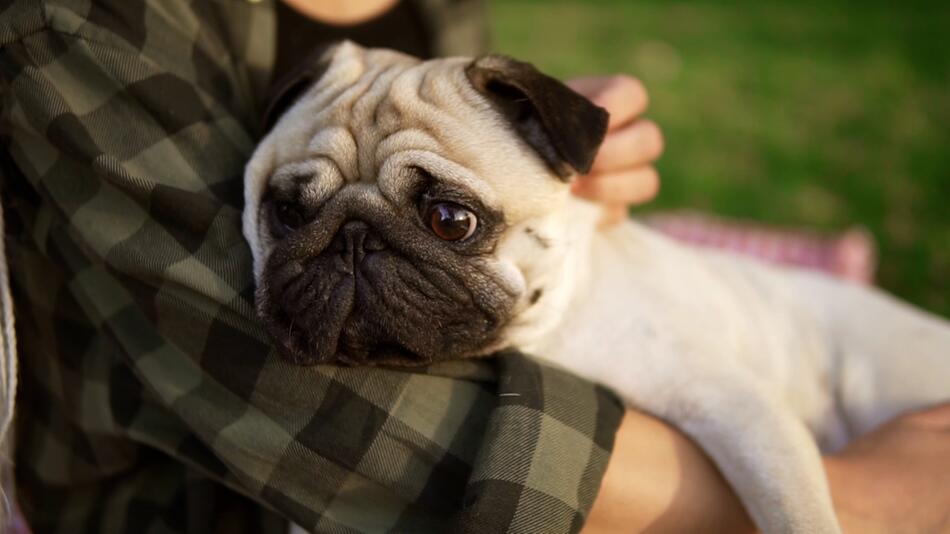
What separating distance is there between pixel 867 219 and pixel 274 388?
3.36 m

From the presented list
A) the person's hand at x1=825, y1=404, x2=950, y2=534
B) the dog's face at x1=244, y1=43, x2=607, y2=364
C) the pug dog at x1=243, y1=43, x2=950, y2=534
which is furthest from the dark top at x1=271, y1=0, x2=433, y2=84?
the person's hand at x1=825, y1=404, x2=950, y2=534

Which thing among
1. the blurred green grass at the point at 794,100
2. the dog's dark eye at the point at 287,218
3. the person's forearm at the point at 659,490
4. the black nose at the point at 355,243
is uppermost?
the black nose at the point at 355,243

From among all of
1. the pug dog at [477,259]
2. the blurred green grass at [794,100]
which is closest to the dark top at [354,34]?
the pug dog at [477,259]

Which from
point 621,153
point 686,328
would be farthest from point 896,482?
point 621,153

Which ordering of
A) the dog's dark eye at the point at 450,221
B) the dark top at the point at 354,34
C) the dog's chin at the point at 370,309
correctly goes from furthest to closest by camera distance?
the dark top at the point at 354,34
the dog's dark eye at the point at 450,221
the dog's chin at the point at 370,309

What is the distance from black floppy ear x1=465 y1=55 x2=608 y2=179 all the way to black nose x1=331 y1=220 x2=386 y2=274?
386mm

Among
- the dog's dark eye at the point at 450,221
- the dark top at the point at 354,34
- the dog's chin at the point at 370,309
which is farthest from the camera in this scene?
the dark top at the point at 354,34

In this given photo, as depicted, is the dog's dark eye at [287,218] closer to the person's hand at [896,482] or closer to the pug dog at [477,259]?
the pug dog at [477,259]

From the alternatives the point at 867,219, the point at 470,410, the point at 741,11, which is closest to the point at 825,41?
the point at 741,11

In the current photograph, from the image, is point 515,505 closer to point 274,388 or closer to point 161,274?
point 274,388

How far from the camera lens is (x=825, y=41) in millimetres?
5797

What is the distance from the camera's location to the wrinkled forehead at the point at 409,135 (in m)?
1.54

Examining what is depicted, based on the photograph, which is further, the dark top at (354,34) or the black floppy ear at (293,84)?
the dark top at (354,34)

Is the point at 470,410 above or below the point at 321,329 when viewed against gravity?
below
